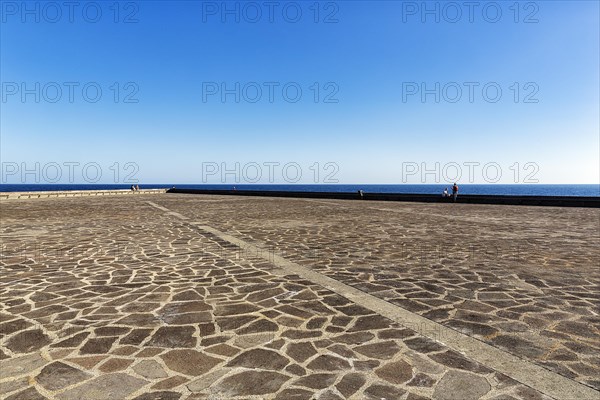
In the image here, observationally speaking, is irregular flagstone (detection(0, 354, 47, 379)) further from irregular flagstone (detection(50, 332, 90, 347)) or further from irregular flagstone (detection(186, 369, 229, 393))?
irregular flagstone (detection(186, 369, 229, 393))

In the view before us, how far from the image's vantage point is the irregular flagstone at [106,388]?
266cm

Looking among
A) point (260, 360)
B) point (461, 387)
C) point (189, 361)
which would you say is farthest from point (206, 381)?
point (461, 387)

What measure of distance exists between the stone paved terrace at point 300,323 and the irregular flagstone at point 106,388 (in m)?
0.01

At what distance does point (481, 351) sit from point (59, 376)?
3511 millimetres

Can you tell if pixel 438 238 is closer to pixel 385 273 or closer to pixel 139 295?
pixel 385 273

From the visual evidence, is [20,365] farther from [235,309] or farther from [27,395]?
[235,309]

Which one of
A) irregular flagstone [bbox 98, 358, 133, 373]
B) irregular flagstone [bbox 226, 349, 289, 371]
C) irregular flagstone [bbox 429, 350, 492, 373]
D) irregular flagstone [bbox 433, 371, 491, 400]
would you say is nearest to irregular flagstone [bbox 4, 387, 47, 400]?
irregular flagstone [bbox 98, 358, 133, 373]

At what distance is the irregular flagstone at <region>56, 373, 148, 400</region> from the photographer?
266 centimetres

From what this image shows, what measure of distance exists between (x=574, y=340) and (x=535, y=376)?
3.25ft

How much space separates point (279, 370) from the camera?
3004 millimetres

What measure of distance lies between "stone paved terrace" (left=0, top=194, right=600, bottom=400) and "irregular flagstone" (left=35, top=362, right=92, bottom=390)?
0.02m

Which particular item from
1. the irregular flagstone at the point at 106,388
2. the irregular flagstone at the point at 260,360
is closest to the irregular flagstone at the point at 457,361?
the irregular flagstone at the point at 260,360

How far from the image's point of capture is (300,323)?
3945mm

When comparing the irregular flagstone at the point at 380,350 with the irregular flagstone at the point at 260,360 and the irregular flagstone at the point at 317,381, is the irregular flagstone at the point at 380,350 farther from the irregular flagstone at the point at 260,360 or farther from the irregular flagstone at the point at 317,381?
the irregular flagstone at the point at 260,360
